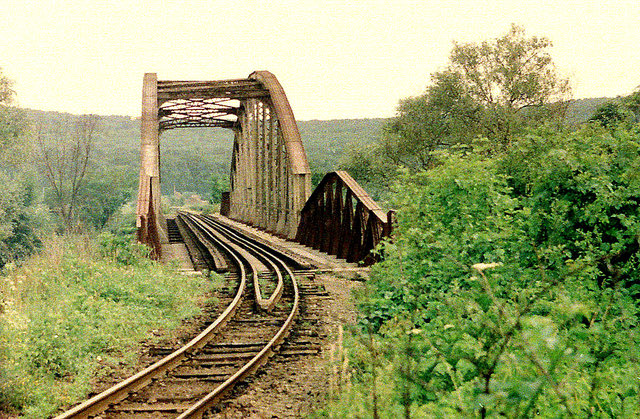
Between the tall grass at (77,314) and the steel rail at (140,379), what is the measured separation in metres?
0.38

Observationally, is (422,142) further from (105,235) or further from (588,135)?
(588,135)

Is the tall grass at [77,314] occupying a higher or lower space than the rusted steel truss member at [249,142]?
lower

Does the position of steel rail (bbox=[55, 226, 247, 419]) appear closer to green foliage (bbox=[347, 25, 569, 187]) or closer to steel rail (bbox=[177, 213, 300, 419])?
steel rail (bbox=[177, 213, 300, 419])

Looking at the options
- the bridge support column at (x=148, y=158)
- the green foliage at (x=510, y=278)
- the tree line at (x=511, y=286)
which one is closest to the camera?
the tree line at (x=511, y=286)

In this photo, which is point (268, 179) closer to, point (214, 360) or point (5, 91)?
point (214, 360)

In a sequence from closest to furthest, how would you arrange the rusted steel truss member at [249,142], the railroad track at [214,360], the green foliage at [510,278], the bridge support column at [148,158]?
the green foliage at [510,278] → the railroad track at [214,360] → the bridge support column at [148,158] → the rusted steel truss member at [249,142]

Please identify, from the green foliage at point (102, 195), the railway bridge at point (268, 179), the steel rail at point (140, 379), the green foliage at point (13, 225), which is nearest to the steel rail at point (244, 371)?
the steel rail at point (140, 379)

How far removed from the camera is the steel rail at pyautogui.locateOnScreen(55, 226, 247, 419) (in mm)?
5840

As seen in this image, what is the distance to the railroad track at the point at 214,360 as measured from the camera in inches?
237

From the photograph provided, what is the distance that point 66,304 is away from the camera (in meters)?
9.22

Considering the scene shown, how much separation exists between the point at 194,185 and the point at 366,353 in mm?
151989

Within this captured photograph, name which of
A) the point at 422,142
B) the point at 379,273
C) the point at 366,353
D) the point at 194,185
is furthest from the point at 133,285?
the point at 194,185

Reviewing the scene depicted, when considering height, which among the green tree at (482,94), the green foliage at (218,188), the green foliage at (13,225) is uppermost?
the green tree at (482,94)

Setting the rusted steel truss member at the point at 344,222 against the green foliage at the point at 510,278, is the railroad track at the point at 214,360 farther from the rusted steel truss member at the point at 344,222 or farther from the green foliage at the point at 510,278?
the rusted steel truss member at the point at 344,222
